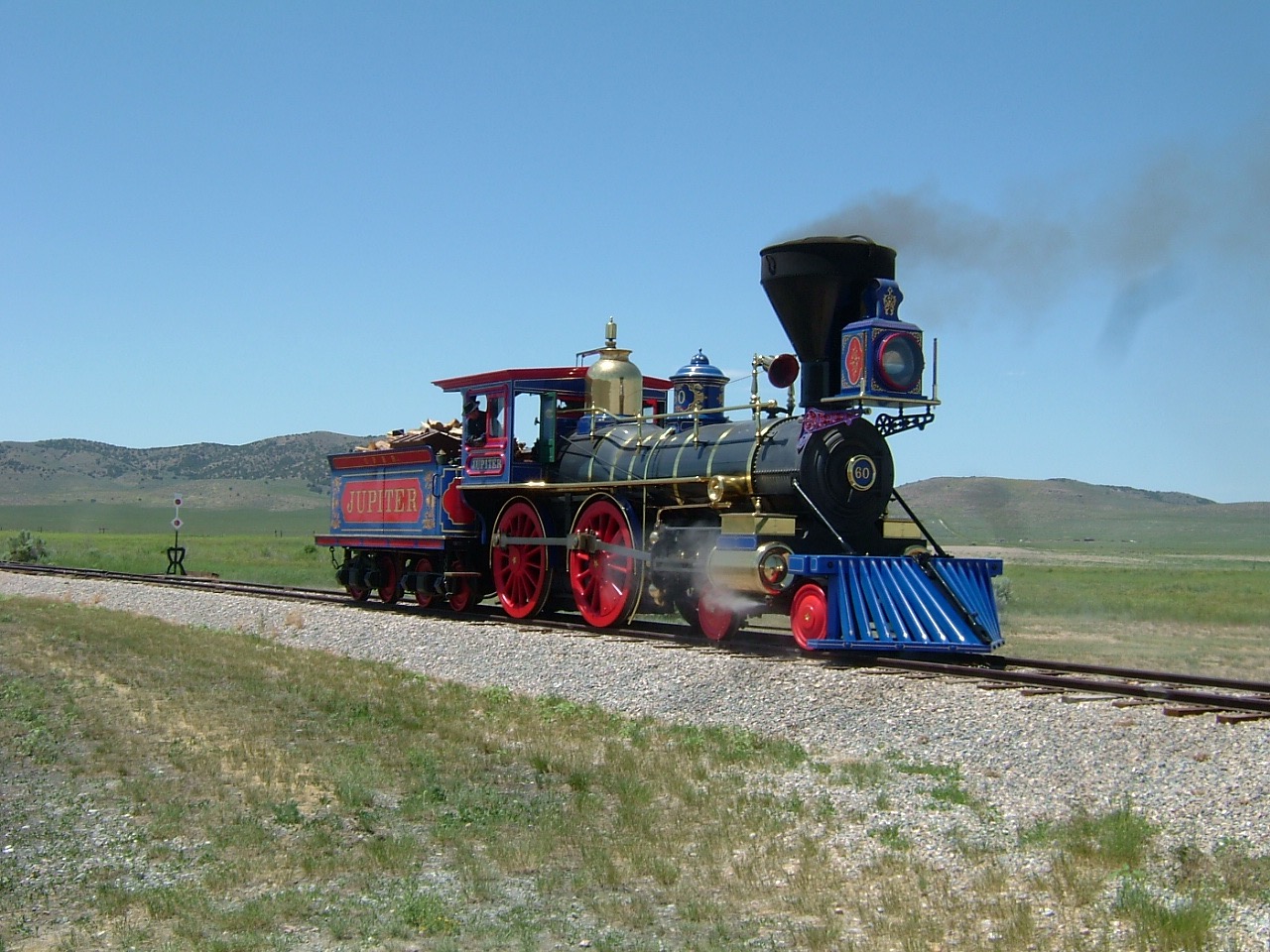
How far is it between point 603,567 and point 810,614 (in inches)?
157

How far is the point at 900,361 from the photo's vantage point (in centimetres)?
1314

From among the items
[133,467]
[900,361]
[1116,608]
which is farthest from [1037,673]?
[133,467]

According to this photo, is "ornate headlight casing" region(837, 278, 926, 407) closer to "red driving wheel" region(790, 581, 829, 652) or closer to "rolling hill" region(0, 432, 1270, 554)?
"red driving wheel" region(790, 581, 829, 652)

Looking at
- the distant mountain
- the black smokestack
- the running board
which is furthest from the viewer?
the distant mountain

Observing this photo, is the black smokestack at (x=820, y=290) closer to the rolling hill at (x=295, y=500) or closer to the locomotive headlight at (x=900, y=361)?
the locomotive headlight at (x=900, y=361)

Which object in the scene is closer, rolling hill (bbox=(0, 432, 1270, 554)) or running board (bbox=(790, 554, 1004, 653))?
running board (bbox=(790, 554, 1004, 653))

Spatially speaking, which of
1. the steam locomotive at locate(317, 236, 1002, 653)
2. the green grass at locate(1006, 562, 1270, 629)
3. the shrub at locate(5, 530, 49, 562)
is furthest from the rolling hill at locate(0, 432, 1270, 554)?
the steam locomotive at locate(317, 236, 1002, 653)

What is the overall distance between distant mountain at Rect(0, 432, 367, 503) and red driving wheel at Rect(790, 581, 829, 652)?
15687 cm

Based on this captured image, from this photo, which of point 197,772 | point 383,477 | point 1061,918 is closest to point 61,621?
point 383,477

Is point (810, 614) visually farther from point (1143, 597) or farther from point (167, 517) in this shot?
point (167, 517)

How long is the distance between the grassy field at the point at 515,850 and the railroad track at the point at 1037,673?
2376 millimetres

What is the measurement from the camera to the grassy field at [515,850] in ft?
18.4

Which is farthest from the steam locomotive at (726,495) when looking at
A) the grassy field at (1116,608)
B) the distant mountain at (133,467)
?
the distant mountain at (133,467)

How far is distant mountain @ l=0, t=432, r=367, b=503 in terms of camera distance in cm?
17125
